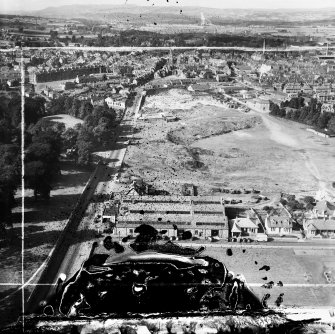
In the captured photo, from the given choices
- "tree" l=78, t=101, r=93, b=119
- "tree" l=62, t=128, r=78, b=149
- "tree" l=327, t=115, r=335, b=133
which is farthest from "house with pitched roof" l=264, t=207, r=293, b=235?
"tree" l=78, t=101, r=93, b=119

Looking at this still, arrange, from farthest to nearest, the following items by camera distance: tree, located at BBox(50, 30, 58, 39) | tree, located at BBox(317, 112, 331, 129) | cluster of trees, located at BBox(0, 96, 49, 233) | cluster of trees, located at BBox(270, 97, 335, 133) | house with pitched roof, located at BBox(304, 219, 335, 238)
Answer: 1. cluster of trees, located at BBox(270, 97, 335, 133)
2. tree, located at BBox(317, 112, 331, 129)
3. tree, located at BBox(50, 30, 58, 39)
4. cluster of trees, located at BBox(0, 96, 49, 233)
5. house with pitched roof, located at BBox(304, 219, 335, 238)

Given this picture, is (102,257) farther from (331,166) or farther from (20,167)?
(331,166)

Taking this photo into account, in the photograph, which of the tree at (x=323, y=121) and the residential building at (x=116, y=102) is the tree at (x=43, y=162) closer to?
the residential building at (x=116, y=102)

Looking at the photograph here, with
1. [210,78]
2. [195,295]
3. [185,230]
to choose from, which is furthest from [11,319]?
[210,78]

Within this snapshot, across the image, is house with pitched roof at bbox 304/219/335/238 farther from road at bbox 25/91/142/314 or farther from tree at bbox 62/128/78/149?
tree at bbox 62/128/78/149

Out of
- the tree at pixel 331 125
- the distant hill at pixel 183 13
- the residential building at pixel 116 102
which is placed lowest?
the tree at pixel 331 125

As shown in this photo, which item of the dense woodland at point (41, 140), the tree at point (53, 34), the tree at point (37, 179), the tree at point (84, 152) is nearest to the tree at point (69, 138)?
the dense woodland at point (41, 140)

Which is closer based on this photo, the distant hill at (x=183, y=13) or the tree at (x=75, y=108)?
the distant hill at (x=183, y=13)
